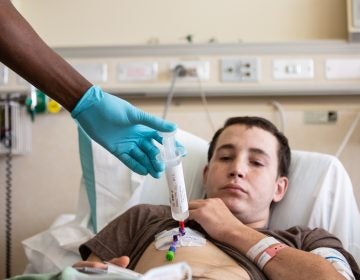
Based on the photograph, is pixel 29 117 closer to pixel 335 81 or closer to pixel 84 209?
pixel 84 209

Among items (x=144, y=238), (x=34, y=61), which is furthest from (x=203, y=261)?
(x=34, y=61)

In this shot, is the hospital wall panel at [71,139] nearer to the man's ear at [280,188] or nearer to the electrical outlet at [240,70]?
the electrical outlet at [240,70]

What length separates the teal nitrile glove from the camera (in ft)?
3.90

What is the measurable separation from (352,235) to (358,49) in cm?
101

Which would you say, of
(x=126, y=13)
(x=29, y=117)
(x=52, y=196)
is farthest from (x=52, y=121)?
(x=126, y=13)

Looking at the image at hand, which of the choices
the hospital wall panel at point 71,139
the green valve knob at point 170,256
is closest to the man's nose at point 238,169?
the green valve knob at point 170,256

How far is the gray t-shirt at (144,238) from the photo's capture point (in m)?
1.35

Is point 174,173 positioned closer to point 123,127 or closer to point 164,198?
point 123,127

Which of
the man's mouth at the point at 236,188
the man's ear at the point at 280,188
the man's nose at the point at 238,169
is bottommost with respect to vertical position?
the man's ear at the point at 280,188

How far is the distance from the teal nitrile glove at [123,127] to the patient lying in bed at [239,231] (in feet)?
0.80

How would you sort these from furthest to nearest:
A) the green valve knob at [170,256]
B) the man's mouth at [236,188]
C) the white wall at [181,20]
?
the white wall at [181,20] → the man's mouth at [236,188] → the green valve knob at [170,256]

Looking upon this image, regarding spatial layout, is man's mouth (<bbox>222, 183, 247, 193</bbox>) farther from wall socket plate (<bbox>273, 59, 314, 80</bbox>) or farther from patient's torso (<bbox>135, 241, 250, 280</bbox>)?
wall socket plate (<bbox>273, 59, 314, 80</bbox>)

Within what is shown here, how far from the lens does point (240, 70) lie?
7.22 feet

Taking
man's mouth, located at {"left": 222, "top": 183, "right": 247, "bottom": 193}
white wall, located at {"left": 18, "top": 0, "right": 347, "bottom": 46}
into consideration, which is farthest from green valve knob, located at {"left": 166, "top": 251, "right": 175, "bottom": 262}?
white wall, located at {"left": 18, "top": 0, "right": 347, "bottom": 46}
